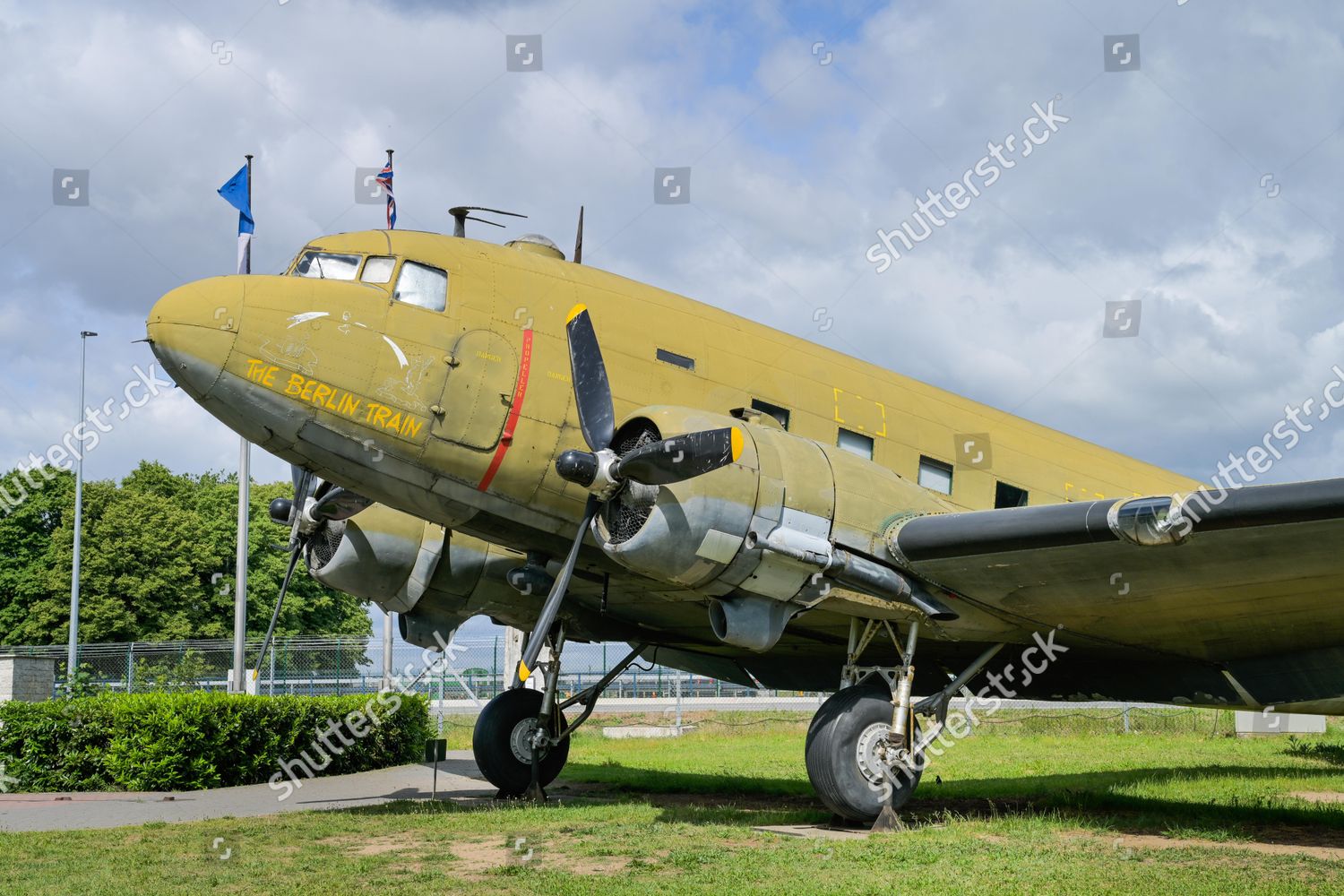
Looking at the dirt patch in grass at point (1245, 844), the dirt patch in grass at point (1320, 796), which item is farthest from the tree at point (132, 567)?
the dirt patch in grass at point (1245, 844)

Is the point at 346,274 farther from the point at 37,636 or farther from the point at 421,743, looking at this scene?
the point at 37,636

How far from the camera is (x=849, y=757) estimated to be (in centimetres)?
1066

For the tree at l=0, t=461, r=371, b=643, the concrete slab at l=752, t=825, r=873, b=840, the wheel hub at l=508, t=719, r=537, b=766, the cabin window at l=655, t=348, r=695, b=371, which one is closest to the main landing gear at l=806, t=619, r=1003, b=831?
the concrete slab at l=752, t=825, r=873, b=840

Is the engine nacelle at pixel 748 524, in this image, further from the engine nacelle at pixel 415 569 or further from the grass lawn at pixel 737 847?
the engine nacelle at pixel 415 569

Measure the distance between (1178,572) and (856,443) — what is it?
12.7ft

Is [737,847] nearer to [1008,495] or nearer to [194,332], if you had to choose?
[194,332]

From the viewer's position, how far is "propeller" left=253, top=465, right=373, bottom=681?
512 inches

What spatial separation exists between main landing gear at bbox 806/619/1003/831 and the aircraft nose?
5942 mm

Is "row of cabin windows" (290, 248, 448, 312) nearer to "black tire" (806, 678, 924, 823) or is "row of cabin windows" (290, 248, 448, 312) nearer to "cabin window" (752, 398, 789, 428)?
"cabin window" (752, 398, 789, 428)

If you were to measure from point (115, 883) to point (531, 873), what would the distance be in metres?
2.78

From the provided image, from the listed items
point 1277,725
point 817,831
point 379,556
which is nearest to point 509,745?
point 379,556

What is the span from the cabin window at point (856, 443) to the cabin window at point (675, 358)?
1.92 m

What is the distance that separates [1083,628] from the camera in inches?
474

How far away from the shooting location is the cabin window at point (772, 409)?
41.0 feet
